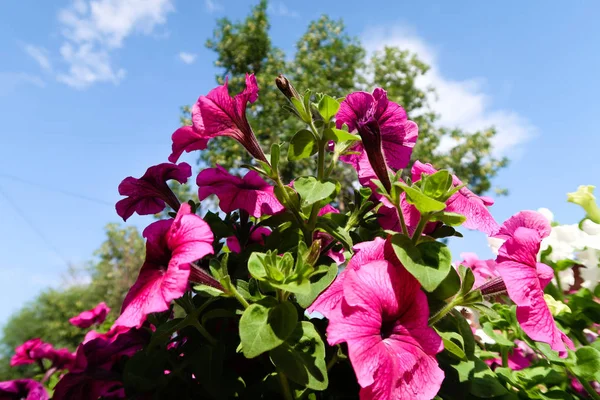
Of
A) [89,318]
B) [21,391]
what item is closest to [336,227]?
[21,391]

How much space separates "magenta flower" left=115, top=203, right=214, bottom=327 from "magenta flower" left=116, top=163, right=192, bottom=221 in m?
0.25

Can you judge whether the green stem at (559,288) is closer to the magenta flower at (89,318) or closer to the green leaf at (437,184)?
the green leaf at (437,184)

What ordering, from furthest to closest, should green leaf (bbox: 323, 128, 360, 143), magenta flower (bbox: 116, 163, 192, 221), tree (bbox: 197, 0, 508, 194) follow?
1. tree (bbox: 197, 0, 508, 194)
2. magenta flower (bbox: 116, 163, 192, 221)
3. green leaf (bbox: 323, 128, 360, 143)

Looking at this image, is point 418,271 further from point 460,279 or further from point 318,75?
point 318,75

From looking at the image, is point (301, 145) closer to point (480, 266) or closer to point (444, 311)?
point (444, 311)

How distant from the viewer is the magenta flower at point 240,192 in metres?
0.86

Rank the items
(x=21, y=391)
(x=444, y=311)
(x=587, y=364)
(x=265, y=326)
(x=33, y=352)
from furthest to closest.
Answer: (x=33, y=352) < (x=21, y=391) < (x=587, y=364) < (x=444, y=311) < (x=265, y=326)

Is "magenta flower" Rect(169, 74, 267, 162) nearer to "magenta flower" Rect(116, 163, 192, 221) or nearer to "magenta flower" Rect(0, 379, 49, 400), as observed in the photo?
"magenta flower" Rect(116, 163, 192, 221)

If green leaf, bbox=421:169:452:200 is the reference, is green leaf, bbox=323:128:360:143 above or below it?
above

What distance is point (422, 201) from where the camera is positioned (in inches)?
25.6

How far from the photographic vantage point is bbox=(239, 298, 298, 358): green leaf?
0.59 m

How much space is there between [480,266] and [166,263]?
895 millimetres

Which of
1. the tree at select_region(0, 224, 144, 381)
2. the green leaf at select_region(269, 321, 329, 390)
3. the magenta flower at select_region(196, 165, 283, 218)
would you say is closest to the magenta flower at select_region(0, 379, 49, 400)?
the magenta flower at select_region(196, 165, 283, 218)

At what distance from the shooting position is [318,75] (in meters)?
11.7
